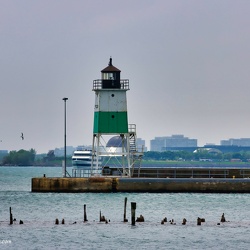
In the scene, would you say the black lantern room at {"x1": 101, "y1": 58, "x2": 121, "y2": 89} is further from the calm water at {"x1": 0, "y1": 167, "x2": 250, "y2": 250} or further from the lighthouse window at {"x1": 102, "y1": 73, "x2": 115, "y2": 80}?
the calm water at {"x1": 0, "y1": 167, "x2": 250, "y2": 250}

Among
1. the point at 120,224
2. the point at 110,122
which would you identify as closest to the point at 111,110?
the point at 110,122

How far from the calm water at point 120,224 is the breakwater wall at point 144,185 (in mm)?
818

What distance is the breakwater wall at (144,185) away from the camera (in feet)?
322

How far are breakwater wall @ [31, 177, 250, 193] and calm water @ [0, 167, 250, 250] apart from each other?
2.68 ft

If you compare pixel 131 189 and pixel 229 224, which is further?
pixel 131 189

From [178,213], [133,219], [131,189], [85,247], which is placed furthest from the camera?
[131,189]

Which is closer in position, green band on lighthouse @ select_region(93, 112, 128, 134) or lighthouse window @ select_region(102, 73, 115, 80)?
green band on lighthouse @ select_region(93, 112, 128, 134)

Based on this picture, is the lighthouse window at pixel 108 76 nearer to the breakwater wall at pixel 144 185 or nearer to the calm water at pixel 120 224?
the breakwater wall at pixel 144 185

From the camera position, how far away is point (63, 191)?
9869 cm

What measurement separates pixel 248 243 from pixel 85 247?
938 cm

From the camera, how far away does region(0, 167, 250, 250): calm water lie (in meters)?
66.3

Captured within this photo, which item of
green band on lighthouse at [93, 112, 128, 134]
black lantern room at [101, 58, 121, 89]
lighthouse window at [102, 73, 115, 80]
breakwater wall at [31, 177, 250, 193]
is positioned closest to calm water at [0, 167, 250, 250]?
breakwater wall at [31, 177, 250, 193]

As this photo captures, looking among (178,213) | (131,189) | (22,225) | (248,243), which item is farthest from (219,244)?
(131,189)

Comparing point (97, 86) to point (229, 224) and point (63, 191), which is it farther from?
point (229, 224)
